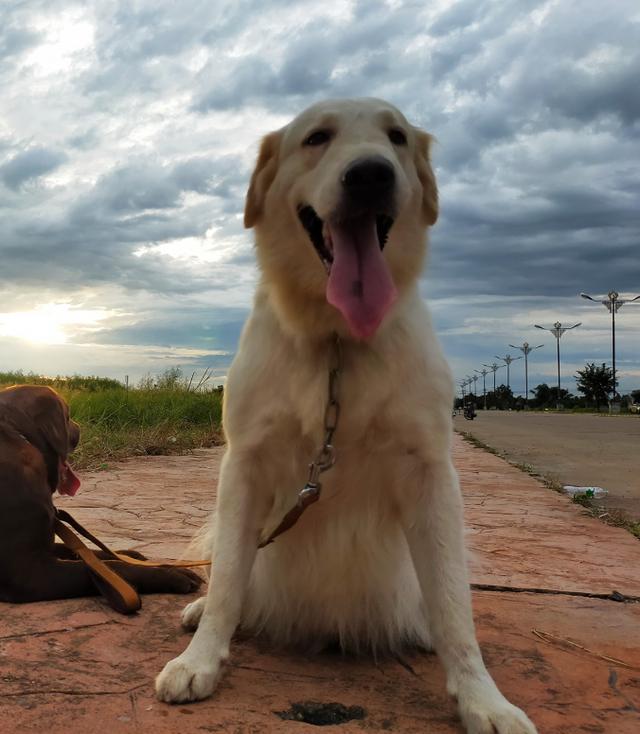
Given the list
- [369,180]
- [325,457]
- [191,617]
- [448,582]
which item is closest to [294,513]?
[325,457]

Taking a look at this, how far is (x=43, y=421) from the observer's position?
8.86 feet

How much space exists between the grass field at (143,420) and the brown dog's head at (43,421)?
3.95 meters

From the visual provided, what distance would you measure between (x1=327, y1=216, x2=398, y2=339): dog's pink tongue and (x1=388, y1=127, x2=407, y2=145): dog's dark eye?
430 mm

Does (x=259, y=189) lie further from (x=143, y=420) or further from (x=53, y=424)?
(x=143, y=420)

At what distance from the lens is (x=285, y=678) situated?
6.30 feet

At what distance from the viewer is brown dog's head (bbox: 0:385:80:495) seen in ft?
8.74

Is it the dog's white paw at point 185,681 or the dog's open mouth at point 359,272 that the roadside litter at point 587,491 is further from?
the dog's white paw at point 185,681

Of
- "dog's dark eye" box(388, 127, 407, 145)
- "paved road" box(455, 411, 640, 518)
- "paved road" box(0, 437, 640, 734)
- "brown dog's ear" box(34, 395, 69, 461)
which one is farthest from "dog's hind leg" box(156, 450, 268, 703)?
"paved road" box(455, 411, 640, 518)

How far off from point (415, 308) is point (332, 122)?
65 centimetres

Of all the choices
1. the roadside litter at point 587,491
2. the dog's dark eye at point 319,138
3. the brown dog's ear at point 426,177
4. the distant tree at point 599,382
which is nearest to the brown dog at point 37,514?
the dog's dark eye at point 319,138

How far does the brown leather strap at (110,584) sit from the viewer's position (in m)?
2.35

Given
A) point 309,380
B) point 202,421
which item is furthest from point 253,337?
point 202,421

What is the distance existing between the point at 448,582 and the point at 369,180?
1123 mm

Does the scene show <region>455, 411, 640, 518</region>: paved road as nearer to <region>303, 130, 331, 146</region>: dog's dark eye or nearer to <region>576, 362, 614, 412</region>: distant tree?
<region>303, 130, 331, 146</region>: dog's dark eye
